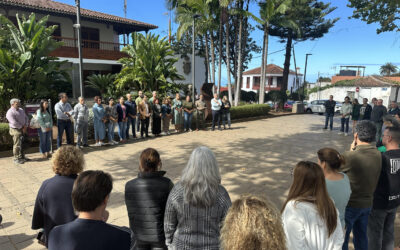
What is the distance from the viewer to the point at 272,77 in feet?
184

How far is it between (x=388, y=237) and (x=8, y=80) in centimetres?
1154

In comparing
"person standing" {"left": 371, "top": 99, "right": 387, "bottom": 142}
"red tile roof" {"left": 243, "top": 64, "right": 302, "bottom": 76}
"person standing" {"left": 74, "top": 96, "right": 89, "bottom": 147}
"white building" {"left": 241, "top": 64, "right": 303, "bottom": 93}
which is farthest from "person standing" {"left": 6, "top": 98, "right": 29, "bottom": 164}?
"red tile roof" {"left": 243, "top": 64, "right": 302, "bottom": 76}

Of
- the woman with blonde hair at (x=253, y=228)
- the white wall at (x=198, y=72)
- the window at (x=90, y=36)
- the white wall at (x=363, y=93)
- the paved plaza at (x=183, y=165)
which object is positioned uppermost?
the window at (x=90, y=36)

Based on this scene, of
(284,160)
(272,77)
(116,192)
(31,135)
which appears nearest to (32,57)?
(31,135)

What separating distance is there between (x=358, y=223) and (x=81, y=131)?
8.21 m

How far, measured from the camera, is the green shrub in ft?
52.5

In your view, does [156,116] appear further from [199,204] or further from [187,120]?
[199,204]

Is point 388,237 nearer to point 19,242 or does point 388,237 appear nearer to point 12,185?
point 19,242

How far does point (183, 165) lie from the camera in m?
7.30

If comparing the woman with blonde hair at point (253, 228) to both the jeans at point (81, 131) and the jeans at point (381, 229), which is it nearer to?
the jeans at point (381, 229)

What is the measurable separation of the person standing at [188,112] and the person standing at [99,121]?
12.9 feet

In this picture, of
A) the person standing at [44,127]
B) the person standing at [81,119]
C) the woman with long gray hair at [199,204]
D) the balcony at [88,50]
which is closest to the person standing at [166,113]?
the person standing at [81,119]

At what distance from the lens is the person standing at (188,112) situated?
474 inches

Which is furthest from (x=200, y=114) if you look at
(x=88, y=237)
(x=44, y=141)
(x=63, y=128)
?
(x=88, y=237)
